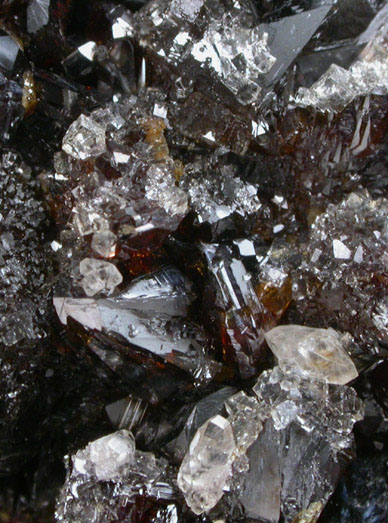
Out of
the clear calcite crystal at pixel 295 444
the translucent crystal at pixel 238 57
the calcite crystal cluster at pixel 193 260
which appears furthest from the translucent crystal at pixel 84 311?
the translucent crystal at pixel 238 57

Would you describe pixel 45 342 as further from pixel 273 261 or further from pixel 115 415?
pixel 273 261

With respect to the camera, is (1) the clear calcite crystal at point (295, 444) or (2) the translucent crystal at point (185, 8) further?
(2) the translucent crystal at point (185, 8)

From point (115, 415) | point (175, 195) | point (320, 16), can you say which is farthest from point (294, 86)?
point (115, 415)

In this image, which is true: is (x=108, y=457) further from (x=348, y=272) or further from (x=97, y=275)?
(x=348, y=272)

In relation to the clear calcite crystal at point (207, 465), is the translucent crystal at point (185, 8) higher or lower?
higher

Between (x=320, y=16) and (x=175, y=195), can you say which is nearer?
(x=175, y=195)

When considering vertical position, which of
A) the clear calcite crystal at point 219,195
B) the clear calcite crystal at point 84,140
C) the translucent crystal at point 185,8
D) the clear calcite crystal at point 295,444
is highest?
the translucent crystal at point 185,8

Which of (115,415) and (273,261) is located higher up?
(273,261)

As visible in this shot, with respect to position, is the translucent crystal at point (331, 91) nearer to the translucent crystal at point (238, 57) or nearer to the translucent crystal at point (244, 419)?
the translucent crystal at point (238, 57)
